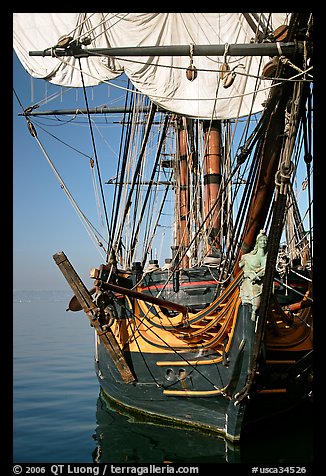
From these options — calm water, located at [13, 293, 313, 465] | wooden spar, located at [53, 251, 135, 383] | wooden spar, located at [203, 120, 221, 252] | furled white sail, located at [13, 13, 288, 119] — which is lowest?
calm water, located at [13, 293, 313, 465]

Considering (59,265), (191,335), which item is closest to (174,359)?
(191,335)

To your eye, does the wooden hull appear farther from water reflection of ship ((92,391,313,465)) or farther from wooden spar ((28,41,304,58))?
wooden spar ((28,41,304,58))

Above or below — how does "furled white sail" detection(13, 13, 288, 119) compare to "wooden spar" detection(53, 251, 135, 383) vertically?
above

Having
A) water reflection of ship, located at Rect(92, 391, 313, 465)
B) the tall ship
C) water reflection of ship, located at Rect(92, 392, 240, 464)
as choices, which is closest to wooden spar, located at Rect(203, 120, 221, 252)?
the tall ship

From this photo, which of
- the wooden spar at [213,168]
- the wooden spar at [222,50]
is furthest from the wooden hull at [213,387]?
the wooden spar at [213,168]

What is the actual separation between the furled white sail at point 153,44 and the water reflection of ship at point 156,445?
646 centimetres

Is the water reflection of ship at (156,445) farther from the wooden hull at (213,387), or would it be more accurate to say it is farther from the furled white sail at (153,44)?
the furled white sail at (153,44)

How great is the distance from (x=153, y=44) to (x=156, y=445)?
804 centimetres

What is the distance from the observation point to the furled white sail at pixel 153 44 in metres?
10.6

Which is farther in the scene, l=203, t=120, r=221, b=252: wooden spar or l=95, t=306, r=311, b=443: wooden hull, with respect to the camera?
l=203, t=120, r=221, b=252: wooden spar

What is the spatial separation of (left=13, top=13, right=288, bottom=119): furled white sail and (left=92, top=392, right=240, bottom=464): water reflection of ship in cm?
646

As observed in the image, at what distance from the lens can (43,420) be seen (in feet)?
31.0

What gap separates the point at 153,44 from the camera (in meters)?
11.0

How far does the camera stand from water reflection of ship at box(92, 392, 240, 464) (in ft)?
23.1
